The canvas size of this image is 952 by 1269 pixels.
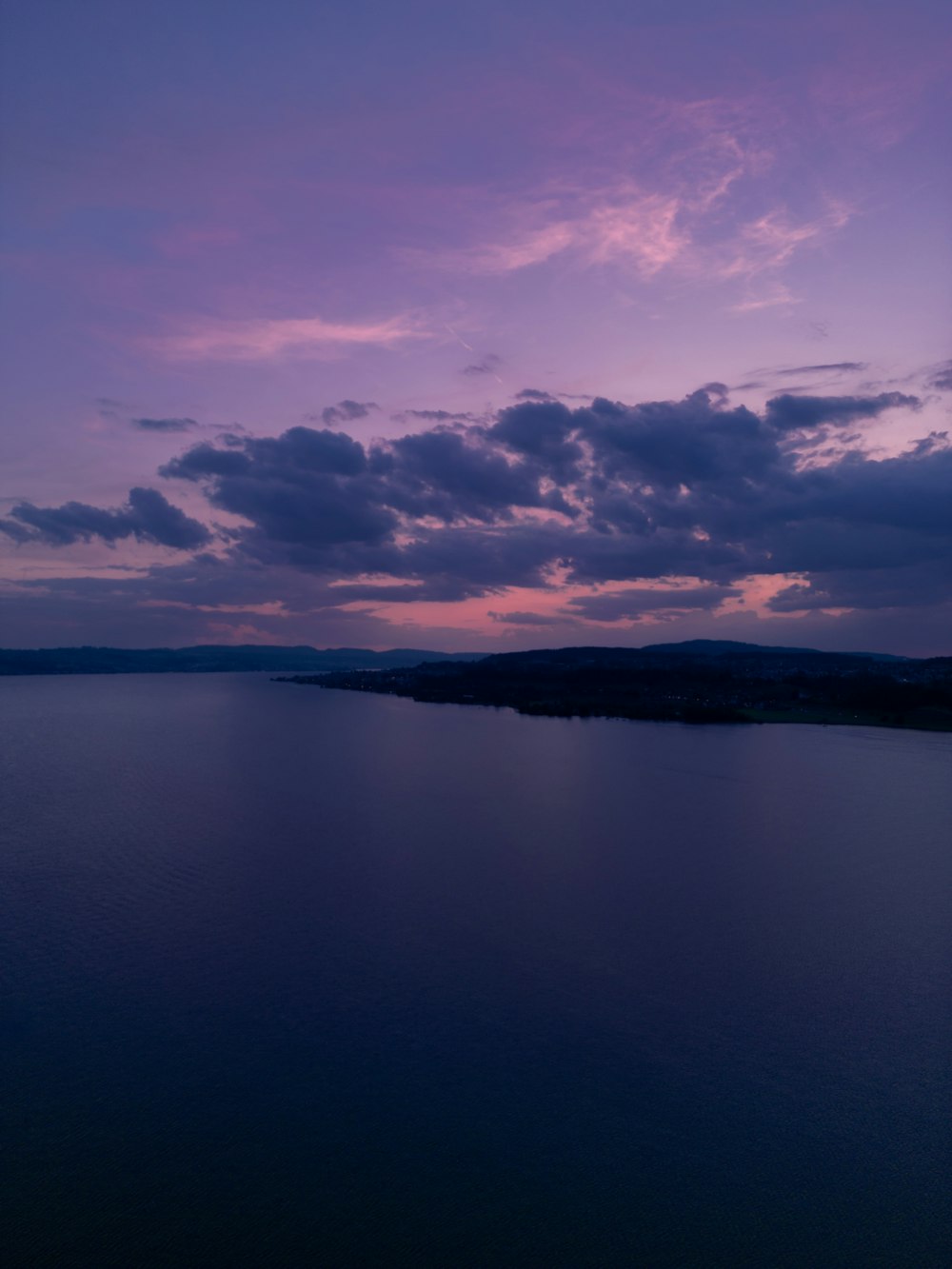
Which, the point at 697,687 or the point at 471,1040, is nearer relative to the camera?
the point at 471,1040

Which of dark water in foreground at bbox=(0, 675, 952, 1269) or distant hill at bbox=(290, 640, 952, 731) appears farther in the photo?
distant hill at bbox=(290, 640, 952, 731)

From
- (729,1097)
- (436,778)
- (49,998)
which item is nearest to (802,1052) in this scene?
(729,1097)

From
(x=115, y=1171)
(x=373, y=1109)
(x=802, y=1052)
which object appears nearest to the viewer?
(x=115, y=1171)

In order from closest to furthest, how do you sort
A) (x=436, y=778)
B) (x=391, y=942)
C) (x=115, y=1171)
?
(x=115, y=1171) < (x=391, y=942) < (x=436, y=778)

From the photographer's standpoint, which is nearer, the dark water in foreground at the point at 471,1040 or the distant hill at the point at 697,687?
the dark water in foreground at the point at 471,1040

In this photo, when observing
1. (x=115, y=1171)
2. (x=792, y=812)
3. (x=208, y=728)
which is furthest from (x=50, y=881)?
(x=208, y=728)

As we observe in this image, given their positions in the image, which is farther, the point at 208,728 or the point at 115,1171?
the point at 208,728

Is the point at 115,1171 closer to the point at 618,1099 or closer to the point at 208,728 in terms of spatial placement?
the point at 618,1099
